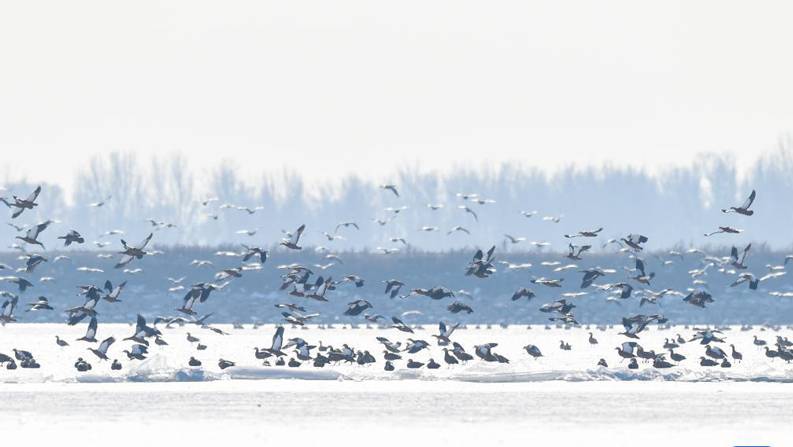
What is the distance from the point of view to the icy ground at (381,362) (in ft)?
165

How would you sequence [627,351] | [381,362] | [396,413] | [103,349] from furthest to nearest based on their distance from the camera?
[381,362], [627,351], [103,349], [396,413]

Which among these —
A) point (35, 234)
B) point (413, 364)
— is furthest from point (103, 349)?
point (413, 364)

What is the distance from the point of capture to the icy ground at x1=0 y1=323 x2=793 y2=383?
50375mm

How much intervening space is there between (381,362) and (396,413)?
15099mm

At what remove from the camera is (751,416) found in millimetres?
40312

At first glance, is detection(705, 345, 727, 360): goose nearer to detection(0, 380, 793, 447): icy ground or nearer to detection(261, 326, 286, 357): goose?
detection(0, 380, 793, 447): icy ground

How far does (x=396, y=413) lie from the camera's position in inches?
1631

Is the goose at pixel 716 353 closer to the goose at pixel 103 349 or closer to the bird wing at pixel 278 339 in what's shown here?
the bird wing at pixel 278 339

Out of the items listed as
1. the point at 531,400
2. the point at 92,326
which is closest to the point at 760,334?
the point at 92,326

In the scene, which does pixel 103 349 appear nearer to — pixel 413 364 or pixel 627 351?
pixel 413 364

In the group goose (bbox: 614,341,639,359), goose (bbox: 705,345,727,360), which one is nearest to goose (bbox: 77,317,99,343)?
goose (bbox: 614,341,639,359)

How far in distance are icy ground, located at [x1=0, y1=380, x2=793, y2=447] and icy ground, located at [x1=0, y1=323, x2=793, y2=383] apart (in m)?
1.31

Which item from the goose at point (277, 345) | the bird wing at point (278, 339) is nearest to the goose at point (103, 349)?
the goose at point (277, 345)

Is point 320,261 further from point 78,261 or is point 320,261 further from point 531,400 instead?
point 531,400
